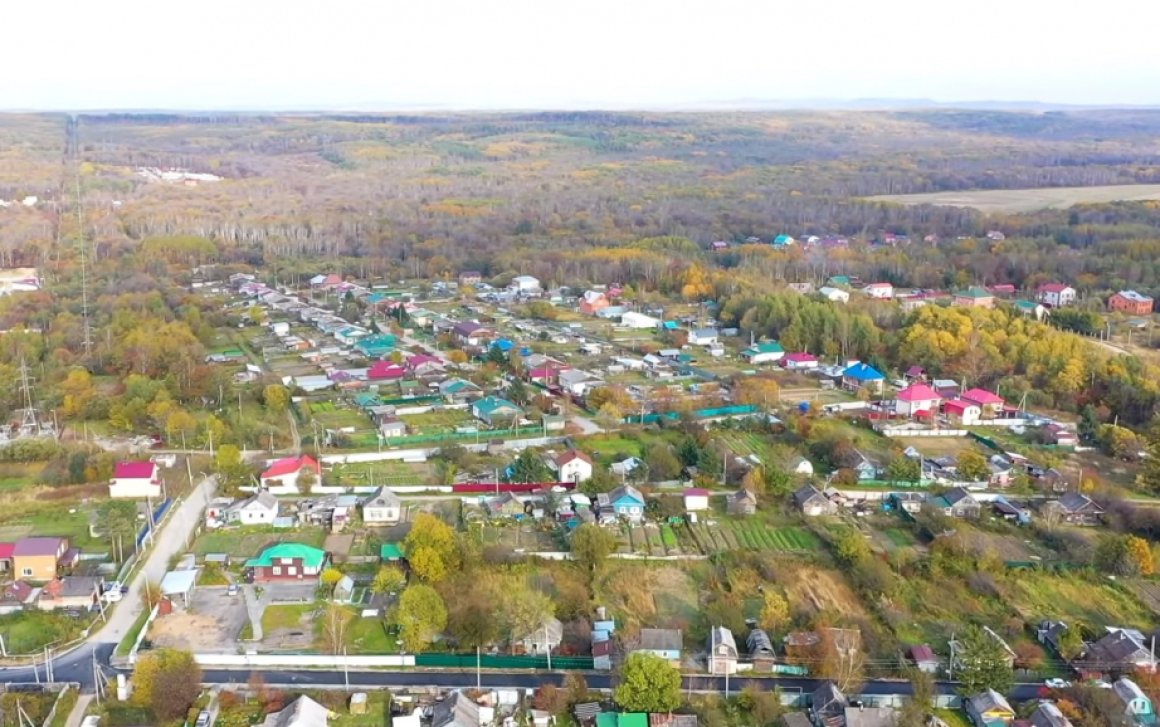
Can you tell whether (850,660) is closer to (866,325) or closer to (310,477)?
(310,477)

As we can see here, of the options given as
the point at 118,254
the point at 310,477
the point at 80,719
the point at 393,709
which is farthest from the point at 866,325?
the point at 118,254

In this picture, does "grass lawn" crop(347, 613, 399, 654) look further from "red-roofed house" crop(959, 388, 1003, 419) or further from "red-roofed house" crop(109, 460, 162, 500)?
"red-roofed house" crop(959, 388, 1003, 419)

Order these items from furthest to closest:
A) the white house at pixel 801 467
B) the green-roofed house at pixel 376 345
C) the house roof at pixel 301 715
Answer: the green-roofed house at pixel 376 345 < the white house at pixel 801 467 < the house roof at pixel 301 715

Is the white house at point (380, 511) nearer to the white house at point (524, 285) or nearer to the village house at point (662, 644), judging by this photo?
the village house at point (662, 644)

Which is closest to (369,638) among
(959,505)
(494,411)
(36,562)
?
(36,562)

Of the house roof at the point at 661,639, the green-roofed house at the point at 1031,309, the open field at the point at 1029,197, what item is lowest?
the house roof at the point at 661,639

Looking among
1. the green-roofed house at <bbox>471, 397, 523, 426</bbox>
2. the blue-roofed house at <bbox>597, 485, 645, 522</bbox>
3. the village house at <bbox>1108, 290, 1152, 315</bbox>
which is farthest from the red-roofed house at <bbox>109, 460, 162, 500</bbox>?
the village house at <bbox>1108, 290, 1152, 315</bbox>

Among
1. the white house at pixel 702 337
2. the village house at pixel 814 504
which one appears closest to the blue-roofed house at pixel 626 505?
the village house at pixel 814 504
